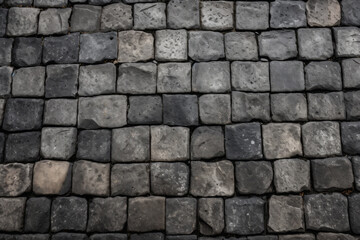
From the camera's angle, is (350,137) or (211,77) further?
(211,77)

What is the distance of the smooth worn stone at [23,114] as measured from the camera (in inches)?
126

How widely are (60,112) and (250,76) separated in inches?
86.1

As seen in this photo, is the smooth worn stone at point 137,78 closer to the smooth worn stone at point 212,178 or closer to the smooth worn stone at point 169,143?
the smooth worn stone at point 169,143

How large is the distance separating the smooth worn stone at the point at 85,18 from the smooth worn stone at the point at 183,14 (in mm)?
871

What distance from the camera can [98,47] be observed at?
3350 mm

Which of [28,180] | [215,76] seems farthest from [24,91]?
[215,76]

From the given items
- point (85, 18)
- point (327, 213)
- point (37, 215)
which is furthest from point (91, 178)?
point (327, 213)

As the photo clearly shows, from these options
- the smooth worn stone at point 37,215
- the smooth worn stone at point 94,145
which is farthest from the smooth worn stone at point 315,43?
the smooth worn stone at point 37,215

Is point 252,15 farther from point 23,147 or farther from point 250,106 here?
point 23,147

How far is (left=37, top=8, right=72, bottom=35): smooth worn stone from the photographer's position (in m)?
3.42

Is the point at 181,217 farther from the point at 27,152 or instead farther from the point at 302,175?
the point at 27,152

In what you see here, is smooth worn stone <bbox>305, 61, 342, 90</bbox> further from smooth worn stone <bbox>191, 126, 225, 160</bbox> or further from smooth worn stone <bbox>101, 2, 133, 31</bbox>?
smooth worn stone <bbox>101, 2, 133, 31</bbox>

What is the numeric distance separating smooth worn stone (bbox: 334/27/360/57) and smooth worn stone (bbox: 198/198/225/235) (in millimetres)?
2209

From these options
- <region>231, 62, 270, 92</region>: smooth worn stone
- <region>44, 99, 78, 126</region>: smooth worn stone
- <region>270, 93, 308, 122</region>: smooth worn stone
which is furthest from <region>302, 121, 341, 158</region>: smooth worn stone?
<region>44, 99, 78, 126</region>: smooth worn stone
